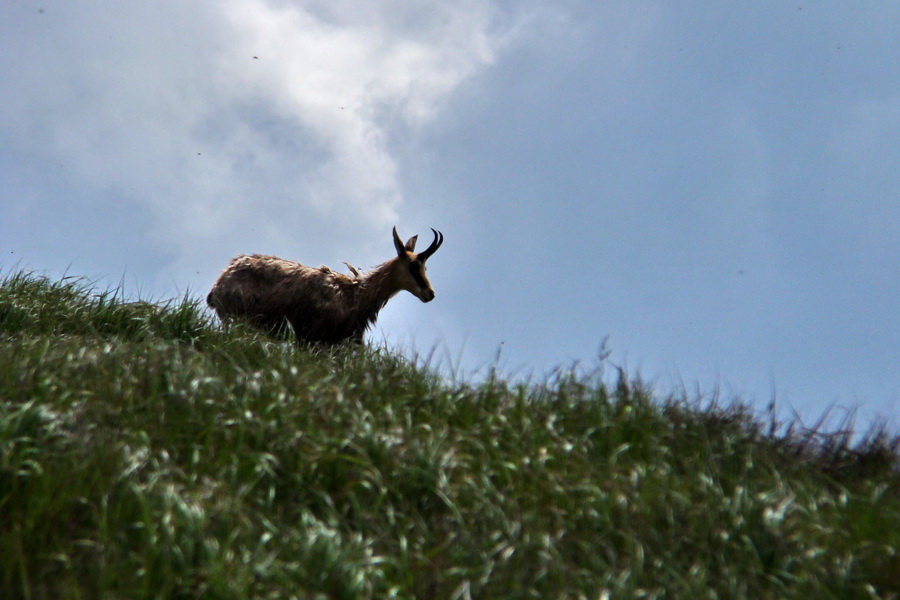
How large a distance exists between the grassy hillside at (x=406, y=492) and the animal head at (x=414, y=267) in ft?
16.5

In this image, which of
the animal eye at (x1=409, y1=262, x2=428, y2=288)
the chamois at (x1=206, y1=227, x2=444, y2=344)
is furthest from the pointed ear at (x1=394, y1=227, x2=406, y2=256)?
the animal eye at (x1=409, y1=262, x2=428, y2=288)

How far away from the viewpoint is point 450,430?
6262 millimetres

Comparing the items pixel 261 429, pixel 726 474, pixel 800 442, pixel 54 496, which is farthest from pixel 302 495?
pixel 800 442

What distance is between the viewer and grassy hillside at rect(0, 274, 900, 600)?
4.64 meters

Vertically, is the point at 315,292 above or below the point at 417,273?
below

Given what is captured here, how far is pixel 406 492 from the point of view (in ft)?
17.8

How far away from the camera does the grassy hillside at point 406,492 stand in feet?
15.2

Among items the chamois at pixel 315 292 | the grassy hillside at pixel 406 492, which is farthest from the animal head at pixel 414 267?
the grassy hillside at pixel 406 492

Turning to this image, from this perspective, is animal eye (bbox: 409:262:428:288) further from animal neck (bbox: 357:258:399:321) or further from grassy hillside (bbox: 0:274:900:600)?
grassy hillside (bbox: 0:274:900:600)

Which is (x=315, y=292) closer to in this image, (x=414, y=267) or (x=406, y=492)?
(x=414, y=267)

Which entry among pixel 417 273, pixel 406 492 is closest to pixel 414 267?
pixel 417 273

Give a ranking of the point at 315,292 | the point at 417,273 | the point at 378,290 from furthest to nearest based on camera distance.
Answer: the point at 378,290 → the point at 417,273 → the point at 315,292

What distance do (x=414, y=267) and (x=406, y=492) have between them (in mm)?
6777

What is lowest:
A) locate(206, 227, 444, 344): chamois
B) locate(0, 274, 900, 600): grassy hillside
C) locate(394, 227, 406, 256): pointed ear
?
locate(0, 274, 900, 600): grassy hillside
